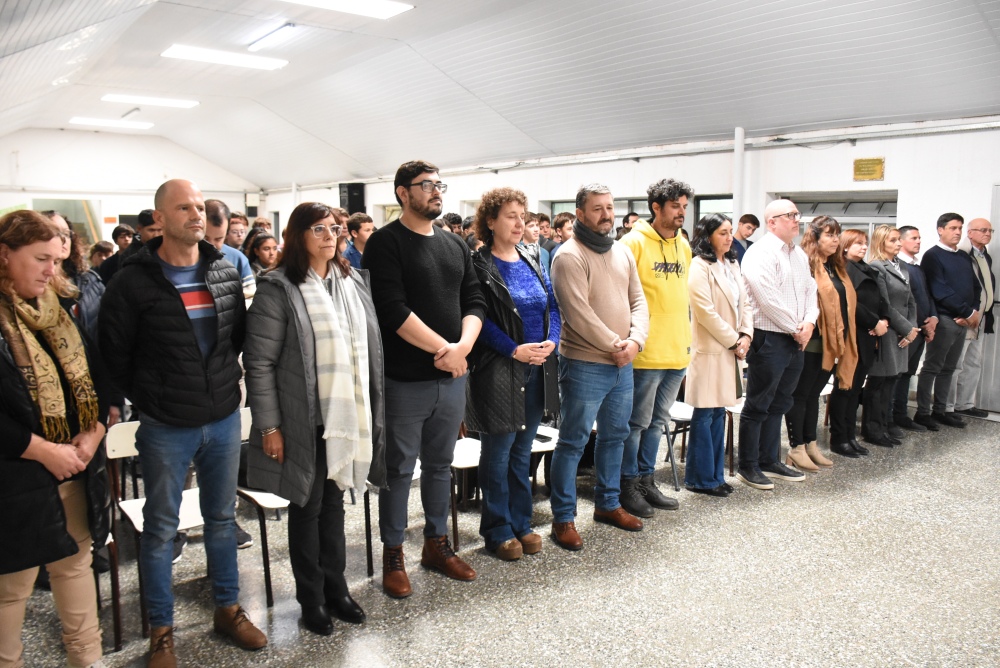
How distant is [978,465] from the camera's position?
15.3 ft

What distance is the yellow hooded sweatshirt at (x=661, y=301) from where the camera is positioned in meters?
3.56

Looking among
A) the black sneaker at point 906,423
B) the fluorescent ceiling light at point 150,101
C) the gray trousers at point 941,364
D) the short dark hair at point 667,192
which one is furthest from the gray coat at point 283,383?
the fluorescent ceiling light at point 150,101

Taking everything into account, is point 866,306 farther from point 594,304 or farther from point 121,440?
point 121,440

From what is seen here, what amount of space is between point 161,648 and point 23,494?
0.71 m

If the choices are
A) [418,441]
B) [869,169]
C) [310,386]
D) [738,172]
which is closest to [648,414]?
[418,441]

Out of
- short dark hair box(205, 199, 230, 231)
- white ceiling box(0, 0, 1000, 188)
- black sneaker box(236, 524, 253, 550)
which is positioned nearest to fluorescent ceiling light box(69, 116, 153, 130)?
white ceiling box(0, 0, 1000, 188)

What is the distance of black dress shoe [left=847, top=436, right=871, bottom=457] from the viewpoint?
4.82 meters

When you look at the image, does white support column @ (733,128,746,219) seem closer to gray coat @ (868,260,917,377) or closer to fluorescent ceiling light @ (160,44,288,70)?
gray coat @ (868,260,917,377)

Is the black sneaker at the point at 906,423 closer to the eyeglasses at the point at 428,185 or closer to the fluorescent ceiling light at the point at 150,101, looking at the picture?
the eyeglasses at the point at 428,185

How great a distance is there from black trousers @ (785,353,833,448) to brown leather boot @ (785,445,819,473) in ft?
0.12

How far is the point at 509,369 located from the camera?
10.1 ft

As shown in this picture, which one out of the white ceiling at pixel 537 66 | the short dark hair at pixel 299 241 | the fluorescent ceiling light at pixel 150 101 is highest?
the fluorescent ceiling light at pixel 150 101

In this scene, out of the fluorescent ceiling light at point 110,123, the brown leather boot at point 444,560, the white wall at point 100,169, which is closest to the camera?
the brown leather boot at point 444,560

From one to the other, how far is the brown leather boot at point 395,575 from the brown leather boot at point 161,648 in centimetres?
81
